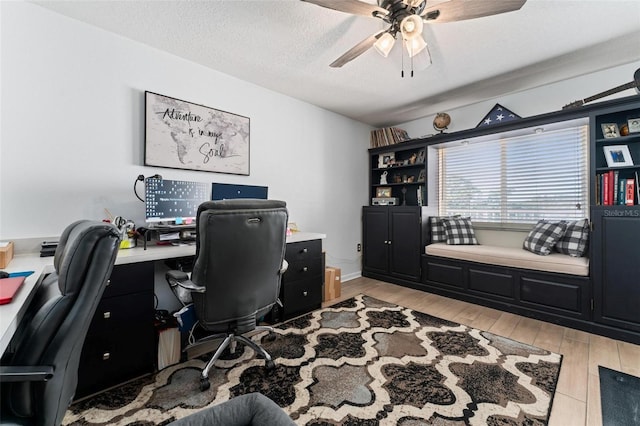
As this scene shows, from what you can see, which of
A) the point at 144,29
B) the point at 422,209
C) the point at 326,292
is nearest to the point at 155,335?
the point at 326,292

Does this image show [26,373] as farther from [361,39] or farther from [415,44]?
[361,39]

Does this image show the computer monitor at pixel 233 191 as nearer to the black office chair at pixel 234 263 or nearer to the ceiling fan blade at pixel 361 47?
the black office chair at pixel 234 263

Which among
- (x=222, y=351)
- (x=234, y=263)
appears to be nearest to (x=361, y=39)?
(x=234, y=263)

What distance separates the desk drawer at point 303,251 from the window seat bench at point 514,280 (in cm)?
159

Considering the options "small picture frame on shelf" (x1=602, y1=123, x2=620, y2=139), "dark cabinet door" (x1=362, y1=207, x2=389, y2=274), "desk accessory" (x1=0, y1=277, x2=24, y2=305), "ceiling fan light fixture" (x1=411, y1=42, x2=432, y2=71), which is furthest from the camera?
"dark cabinet door" (x1=362, y1=207, x2=389, y2=274)

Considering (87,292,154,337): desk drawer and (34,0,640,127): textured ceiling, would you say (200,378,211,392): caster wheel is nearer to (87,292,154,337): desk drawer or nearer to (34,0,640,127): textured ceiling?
(87,292,154,337): desk drawer

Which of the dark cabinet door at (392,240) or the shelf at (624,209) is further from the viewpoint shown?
the dark cabinet door at (392,240)

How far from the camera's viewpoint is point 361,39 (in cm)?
215

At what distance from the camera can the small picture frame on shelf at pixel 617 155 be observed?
2.32m

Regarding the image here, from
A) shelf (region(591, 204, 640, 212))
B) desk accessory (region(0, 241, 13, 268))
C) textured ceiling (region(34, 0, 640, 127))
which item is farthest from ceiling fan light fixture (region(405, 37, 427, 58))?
desk accessory (region(0, 241, 13, 268))

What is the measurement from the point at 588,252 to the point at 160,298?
3954 mm

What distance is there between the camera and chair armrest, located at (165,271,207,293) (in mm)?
1533

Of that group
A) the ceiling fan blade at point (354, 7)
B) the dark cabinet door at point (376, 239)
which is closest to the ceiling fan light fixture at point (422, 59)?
the ceiling fan blade at point (354, 7)

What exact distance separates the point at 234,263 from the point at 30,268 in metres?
0.99
